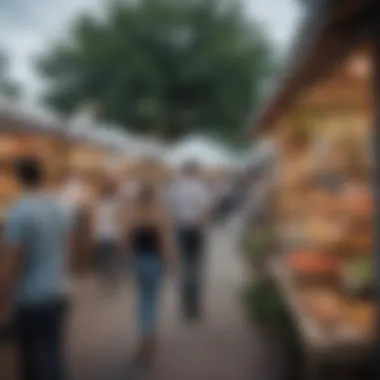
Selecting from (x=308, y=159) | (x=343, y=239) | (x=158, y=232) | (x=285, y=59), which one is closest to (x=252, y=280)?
(x=308, y=159)

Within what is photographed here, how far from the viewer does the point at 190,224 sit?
10.3 feet

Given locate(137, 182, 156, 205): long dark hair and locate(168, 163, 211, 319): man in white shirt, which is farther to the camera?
locate(168, 163, 211, 319): man in white shirt

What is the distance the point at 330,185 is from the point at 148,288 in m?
0.76

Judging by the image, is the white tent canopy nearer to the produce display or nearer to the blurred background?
the blurred background

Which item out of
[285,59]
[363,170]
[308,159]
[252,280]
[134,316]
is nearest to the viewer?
[285,59]

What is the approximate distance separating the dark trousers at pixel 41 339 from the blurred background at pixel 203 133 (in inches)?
9.8

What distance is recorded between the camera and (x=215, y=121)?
240 centimetres

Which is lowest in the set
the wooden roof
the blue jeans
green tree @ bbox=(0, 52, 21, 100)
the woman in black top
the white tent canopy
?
the blue jeans

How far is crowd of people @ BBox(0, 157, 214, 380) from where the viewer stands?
1900mm

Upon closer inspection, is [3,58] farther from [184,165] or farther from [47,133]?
[184,165]

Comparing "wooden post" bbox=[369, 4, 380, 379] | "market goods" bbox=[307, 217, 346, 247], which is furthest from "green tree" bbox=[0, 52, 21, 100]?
"market goods" bbox=[307, 217, 346, 247]

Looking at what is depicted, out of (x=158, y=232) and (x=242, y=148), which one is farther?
(x=242, y=148)

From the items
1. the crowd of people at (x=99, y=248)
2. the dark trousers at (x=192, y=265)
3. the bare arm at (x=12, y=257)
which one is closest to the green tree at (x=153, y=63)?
the crowd of people at (x=99, y=248)

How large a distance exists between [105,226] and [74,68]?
50 centimetres
